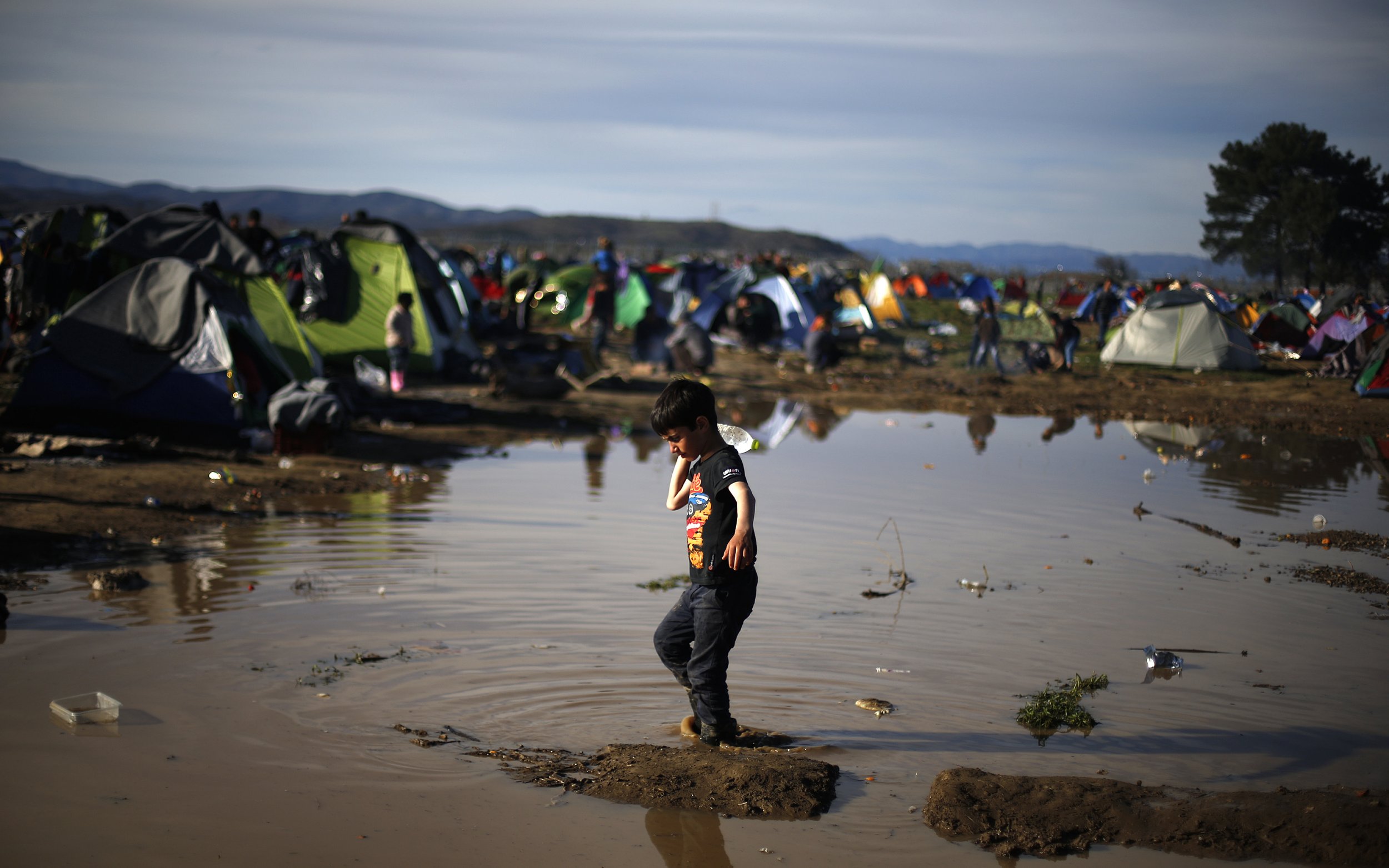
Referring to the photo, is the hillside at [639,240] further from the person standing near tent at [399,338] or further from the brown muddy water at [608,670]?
the brown muddy water at [608,670]

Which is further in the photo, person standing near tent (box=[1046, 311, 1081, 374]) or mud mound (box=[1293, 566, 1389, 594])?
person standing near tent (box=[1046, 311, 1081, 374])

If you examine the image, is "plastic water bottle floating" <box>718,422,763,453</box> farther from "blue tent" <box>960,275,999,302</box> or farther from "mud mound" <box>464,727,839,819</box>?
"blue tent" <box>960,275,999,302</box>

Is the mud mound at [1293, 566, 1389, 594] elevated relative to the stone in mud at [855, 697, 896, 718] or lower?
elevated

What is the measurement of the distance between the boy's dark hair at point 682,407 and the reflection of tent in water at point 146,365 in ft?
Answer: 28.6

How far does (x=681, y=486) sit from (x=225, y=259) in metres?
11.2

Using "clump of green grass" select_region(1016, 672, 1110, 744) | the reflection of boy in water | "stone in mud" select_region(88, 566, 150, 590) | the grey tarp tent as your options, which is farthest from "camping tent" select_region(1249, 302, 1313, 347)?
"stone in mud" select_region(88, 566, 150, 590)

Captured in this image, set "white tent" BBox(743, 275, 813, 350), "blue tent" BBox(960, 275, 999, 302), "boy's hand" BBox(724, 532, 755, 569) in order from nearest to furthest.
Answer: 1. "boy's hand" BBox(724, 532, 755, 569)
2. "white tent" BBox(743, 275, 813, 350)
3. "blue tent" BBox(960, 275, 999, 302)

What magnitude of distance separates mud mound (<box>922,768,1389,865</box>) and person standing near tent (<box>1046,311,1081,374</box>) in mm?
19618

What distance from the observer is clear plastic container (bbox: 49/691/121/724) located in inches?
178

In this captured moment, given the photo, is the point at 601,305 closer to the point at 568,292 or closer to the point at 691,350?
the point at 691,350

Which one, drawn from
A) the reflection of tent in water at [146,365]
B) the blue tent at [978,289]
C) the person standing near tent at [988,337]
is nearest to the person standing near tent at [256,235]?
the reflection of tent in water at [146,365]

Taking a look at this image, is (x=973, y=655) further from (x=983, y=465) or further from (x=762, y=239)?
(x=762, y=239)

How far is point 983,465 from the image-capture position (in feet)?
41.8

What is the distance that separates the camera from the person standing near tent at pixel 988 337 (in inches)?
907
